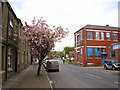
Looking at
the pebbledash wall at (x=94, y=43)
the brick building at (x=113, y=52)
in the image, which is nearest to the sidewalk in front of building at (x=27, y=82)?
the brick building at (x=113, y=52)

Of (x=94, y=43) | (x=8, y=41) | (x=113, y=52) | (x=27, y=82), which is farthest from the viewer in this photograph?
(x=94, y=43)

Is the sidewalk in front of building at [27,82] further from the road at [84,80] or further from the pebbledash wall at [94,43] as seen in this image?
the pebbledash wall at [94,43]

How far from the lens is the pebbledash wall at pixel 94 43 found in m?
38.5

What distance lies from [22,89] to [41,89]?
3.56 ft

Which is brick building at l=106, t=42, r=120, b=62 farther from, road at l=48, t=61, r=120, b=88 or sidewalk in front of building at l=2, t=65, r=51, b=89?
sidewalk in front of building at l=2, t=65, r=51, b=89

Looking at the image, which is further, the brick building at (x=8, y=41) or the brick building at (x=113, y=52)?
the brick building at (x=113, y=52)

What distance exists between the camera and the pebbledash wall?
126ft

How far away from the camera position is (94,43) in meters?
39.4

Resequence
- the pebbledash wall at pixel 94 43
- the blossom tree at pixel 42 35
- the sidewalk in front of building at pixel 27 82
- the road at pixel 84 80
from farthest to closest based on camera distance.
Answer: the pebbledash wall at pixel 94 43
the blossom tree at pixel 42 35
the road at pixel 84 80
the sidewalk in front of building at pixel 27 82

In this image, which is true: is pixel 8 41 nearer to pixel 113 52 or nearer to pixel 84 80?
pixel 84 80

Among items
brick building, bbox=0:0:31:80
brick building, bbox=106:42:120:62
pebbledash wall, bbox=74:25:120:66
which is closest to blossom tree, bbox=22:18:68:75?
brick building, bbox=0:0:31:80

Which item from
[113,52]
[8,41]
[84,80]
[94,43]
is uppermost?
[94,43]

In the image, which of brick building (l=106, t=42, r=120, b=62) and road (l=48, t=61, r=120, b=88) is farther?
brick building (l=106, t=42, r=120, b=62)

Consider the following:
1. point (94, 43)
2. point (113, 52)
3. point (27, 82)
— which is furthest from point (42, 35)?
point (94, 43)
